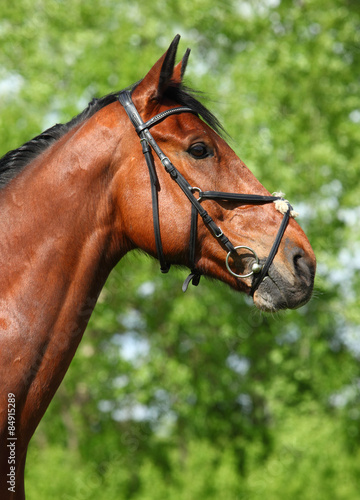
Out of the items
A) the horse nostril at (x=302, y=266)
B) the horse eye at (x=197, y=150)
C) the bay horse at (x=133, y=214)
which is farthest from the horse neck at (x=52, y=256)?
the horse nostril at (x=302, y=266)

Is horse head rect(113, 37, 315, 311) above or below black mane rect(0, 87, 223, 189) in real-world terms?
below

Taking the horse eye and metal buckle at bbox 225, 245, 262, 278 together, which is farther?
the horse eye

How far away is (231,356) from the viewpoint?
622 inches

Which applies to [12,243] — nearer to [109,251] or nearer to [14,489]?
[109,251]

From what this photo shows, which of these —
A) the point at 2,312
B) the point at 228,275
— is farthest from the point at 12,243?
the point at 228,275

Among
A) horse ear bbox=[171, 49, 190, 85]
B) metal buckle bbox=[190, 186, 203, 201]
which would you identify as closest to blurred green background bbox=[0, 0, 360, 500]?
horse ear bbox=[171, 49, 190, 85]

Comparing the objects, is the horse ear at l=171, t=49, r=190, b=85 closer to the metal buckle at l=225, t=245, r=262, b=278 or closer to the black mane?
the black mane

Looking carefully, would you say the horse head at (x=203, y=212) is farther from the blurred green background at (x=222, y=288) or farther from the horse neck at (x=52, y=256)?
the blurred green background at (x=222, y=288)

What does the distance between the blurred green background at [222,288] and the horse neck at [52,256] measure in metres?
9.74

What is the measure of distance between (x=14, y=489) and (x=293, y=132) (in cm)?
1275

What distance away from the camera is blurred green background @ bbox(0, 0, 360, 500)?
13531mm

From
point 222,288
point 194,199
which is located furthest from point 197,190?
point 222,288

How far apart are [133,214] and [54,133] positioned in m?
0.67

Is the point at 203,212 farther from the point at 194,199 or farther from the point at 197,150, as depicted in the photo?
the point at 197,150
